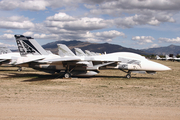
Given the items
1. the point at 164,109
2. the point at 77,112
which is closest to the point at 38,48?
the point at 77,112

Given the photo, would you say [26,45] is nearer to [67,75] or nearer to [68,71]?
[68,71]

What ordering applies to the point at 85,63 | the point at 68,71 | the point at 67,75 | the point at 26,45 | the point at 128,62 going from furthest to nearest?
1. the point at 26,45
2. the point at 68,71
3. the point at 67,75
4. the point at 128,62
5. the point at 85,63

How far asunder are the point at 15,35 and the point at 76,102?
1357 cm

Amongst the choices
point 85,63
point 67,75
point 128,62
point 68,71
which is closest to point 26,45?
point 68,71

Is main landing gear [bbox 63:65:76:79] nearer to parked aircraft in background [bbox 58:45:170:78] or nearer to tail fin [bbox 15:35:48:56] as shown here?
parked aircraft in background [bbox 58:45:170:78]

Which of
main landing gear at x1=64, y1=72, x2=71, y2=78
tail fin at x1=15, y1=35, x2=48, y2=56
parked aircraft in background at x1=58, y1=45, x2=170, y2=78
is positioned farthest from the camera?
tail fin at x1=15, y1=35, x2=48, y2=56

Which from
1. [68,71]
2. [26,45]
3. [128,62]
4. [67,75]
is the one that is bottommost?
[67,75]

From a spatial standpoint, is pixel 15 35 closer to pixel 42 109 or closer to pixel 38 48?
pixel 38 48

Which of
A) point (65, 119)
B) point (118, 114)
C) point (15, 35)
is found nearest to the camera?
point (65, 119)

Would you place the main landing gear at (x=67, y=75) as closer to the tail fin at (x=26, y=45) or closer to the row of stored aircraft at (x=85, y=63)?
the row of stored aircraft at (x=85, y=63)

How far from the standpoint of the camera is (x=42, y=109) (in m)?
6.88

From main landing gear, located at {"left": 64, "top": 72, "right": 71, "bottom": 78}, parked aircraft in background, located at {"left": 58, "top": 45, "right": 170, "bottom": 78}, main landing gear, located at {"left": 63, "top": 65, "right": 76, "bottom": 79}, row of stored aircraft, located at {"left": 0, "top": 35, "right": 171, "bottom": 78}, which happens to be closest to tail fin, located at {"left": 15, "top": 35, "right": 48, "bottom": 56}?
row of stored aircraft, located at {"left": 0, "top": 35, "right": 171, "bottom": 78}

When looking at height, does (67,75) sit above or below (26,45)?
below

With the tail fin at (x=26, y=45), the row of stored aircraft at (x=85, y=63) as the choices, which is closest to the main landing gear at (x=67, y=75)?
the row of stored aircraft at (x=85, y=63)
